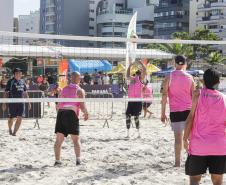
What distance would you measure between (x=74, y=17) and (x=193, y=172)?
356 feet

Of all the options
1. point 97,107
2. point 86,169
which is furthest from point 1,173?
point 97,107

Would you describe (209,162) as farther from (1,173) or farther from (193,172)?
(1,173)

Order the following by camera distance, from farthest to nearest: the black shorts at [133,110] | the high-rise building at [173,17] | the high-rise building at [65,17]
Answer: the high-rise building at [65,17] < the high-rise building at [173,17] < the black shorts at [133,110]

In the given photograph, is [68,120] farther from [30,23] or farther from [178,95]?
[30,23]

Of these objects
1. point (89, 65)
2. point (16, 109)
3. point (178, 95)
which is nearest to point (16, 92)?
point (16, 109)

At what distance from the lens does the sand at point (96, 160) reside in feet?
18.5

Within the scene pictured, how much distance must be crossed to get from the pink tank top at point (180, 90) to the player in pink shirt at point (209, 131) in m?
1.91

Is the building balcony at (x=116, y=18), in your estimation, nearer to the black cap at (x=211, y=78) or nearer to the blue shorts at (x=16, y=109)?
the blue shorts at (x=16, y=109)

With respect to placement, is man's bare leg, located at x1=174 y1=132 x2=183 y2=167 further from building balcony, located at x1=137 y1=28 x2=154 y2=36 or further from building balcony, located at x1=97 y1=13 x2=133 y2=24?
building balcony, located at x1=97 y1=13 x2=133 y2=24

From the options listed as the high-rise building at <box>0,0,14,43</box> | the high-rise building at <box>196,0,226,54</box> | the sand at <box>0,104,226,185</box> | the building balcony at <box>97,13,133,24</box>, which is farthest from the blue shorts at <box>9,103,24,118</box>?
the building balcony at <box>97,13,133,24</box>

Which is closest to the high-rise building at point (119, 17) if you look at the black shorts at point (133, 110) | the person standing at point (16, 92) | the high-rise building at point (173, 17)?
the high-rise building at point (173, 17)

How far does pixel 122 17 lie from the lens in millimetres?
104250

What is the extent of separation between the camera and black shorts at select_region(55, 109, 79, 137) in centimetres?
623

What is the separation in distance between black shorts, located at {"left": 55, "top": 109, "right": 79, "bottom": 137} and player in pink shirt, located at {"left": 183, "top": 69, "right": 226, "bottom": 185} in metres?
2.33
